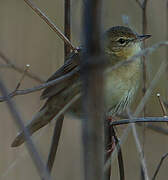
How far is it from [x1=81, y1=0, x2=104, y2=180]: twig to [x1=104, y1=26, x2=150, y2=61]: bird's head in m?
2.77

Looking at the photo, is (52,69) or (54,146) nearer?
(54,146)

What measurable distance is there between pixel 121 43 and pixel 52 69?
1131 millimetres

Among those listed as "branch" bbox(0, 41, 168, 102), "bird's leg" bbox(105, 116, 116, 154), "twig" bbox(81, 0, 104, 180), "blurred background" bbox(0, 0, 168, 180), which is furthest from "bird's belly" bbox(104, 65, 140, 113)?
"twig" bbox(81, 0, 104, 180)

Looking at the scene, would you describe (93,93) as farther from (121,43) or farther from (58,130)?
(121,43)

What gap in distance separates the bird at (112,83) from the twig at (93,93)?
7.42 feet

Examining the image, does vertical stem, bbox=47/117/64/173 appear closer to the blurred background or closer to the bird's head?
the bird's head

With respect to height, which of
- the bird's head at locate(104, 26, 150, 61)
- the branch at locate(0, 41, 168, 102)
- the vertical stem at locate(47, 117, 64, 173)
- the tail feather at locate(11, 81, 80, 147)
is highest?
the bird's head at locate(104, 26, 150, 61)

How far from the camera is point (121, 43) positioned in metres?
3.63

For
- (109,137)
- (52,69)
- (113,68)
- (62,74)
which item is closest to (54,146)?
(109,137)

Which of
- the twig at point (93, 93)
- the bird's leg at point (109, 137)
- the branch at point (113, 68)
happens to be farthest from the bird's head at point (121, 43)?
the twig at point (93, 93)

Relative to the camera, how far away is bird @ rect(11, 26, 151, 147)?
10.7ft

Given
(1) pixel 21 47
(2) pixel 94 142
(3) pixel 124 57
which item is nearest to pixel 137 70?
(3) pixel 124 57

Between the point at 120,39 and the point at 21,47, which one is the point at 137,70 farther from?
the point at 21,47

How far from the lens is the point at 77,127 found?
4.34 metres
